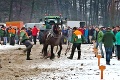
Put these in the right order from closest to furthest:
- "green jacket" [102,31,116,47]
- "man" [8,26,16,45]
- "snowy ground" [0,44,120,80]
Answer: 1. "snowy ground" [0,44,120,80]
2. "green jacket" [102,31,116,47]
3. "man" [8,26,16,45]

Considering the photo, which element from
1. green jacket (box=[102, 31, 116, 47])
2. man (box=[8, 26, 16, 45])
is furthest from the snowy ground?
man (box=[8, 26, 16, 45])

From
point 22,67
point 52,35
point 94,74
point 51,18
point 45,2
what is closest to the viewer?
point 94,74

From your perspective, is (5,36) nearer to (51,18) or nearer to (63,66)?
(51,18)

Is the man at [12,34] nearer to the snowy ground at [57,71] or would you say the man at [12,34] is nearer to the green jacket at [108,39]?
the snowy ground at [57,71]

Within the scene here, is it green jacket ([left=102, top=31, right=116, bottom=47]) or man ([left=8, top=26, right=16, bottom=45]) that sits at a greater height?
green jacket ([left=102, top=31, right=116, bottom=47])

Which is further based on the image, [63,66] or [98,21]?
[98,21]

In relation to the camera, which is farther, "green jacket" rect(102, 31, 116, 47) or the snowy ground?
"green jacket" rect(102, 31, 116, 47)

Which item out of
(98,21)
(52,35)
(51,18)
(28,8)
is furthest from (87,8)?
(52,35)

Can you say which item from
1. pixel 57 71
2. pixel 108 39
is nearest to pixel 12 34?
pixel 108 39

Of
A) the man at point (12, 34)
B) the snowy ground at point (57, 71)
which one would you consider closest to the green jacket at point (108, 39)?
the snowy ground at point (57, 71)

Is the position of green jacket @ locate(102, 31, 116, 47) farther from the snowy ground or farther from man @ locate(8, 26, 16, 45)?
man @ locate(8, 26, 16, 45)

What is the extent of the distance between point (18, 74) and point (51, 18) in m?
29.7

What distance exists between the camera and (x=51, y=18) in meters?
45.4

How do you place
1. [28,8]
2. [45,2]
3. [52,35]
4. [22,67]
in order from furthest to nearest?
[45,2], [28,8], [52,35], [22,67]
